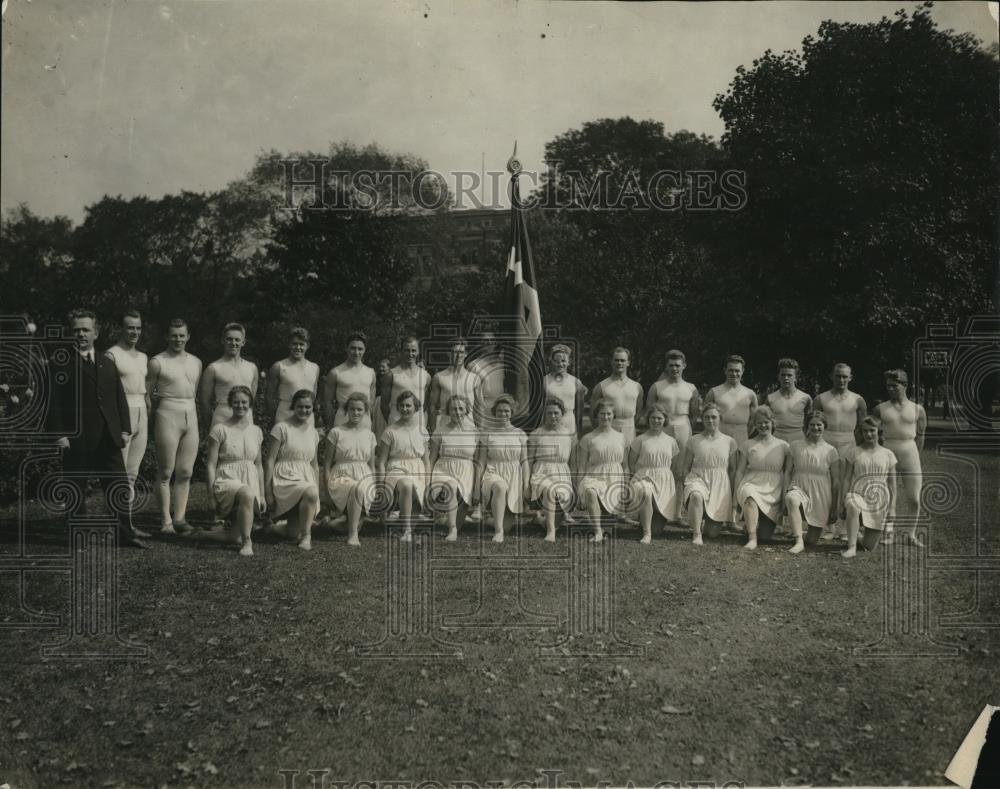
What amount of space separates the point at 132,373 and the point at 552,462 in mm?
4093

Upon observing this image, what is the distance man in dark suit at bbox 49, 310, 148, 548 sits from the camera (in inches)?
256

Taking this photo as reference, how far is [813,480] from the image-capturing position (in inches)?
283

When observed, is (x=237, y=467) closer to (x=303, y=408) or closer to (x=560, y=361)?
(x=303, y=408)

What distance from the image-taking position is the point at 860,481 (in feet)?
23.3

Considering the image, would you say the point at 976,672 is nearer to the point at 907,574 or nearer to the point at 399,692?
the point at 907,574

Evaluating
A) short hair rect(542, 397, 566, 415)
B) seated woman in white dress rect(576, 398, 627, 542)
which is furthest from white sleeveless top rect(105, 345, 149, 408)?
seated woman in white dress rect(576, 398, 627, 542)

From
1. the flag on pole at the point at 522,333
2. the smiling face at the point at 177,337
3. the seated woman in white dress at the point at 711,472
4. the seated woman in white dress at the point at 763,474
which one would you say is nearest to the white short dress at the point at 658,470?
the seated woman in white dress at the point at 711,472

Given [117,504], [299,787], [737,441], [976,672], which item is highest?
[737,441]

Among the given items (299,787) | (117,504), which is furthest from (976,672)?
(117,504)

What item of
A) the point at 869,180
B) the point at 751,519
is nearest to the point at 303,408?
the point at 751,519

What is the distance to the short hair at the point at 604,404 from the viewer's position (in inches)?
291

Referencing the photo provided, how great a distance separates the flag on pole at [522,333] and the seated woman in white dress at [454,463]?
108cm

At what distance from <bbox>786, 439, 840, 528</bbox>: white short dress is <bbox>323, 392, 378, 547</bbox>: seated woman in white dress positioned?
3.99 metres

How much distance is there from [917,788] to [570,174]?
33.2 ft
